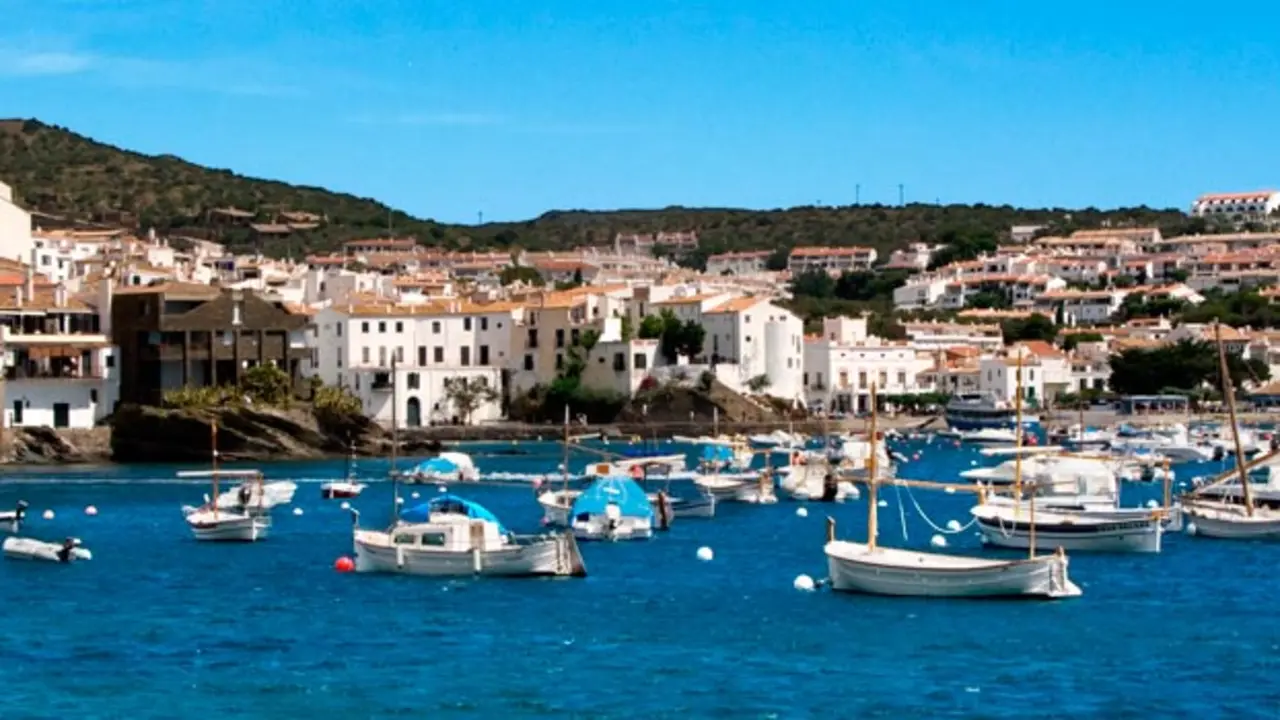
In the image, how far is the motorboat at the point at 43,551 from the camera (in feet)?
159

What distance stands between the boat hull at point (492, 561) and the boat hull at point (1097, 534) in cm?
1087

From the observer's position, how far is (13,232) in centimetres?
11269

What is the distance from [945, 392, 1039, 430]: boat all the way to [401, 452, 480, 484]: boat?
49.9 meters

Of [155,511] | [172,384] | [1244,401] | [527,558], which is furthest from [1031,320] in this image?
[527,558]

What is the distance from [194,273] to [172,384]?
Answer: 25.8 metres

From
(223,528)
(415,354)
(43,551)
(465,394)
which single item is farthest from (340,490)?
(415,354)

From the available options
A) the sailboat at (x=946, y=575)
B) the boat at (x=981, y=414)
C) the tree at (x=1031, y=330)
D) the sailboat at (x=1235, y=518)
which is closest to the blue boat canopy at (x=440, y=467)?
the sailboat at (x=1235, y=518)

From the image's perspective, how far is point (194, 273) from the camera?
383 feet

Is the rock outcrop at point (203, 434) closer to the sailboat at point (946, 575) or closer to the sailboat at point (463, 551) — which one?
the sailboat at point (463, 551)

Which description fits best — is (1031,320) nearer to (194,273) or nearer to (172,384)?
(194,273)

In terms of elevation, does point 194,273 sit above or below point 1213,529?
above

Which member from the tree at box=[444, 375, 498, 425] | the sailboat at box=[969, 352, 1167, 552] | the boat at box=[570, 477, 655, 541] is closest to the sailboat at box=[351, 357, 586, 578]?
the boat at box=[570, 477, 655, 541]

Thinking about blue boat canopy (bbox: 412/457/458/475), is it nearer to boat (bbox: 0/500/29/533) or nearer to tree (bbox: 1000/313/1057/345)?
boat (bbox: 0/500/29/533)

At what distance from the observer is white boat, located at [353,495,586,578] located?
43031mm
